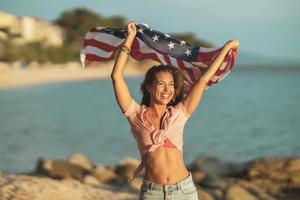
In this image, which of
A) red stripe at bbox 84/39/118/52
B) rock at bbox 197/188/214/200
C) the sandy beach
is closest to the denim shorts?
red stripe at bbox 84/39/118/52

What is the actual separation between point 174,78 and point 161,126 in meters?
0.34

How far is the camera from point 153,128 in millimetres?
3795

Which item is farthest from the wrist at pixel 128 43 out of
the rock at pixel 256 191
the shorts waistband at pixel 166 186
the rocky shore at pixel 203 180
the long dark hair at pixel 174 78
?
the rock at pixel 256 191

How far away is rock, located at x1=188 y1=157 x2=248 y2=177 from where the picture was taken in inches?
475

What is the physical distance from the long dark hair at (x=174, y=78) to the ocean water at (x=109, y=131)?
10551 mm

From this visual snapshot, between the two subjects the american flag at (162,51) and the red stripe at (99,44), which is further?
the red stripe at (99,44)

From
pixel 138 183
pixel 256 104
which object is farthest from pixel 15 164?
pixel 256 104

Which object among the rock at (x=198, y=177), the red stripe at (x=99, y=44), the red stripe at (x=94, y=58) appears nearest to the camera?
the red stripe at (x=99, y=44)

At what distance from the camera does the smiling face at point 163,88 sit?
383 centimetres

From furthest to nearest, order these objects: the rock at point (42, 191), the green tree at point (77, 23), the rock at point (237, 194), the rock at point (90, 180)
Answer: the green tree at point (77, 23)
the rock at point (90, 180)
the rock at point (237, 194)
the rock at point (42, 191)

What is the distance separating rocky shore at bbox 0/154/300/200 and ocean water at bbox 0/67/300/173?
2.93 metres

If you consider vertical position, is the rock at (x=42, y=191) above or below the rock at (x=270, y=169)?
below

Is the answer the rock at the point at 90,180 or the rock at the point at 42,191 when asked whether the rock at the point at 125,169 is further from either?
the rock at the point at 42,191

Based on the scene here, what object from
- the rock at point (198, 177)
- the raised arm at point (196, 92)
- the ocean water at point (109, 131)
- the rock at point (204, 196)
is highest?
the ocean water at point (109, 131)
